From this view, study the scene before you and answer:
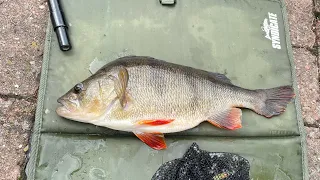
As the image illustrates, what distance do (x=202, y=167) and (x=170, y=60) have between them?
82cm

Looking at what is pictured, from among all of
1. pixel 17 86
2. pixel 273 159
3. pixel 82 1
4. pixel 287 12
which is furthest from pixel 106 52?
pixel 287 12

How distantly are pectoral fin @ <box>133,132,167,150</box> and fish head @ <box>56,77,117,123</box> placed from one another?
0.31 metres

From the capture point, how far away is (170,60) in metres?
3.08

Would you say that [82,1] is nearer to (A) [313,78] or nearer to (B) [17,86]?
(B) [17,86]

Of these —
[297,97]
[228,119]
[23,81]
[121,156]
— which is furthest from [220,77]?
[23,81]

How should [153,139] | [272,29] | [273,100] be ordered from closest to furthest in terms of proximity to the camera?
[153,139] < [273,100] < [272,29]

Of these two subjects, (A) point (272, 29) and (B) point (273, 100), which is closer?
(B) point (273, 100)

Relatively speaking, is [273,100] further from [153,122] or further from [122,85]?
[122,85]

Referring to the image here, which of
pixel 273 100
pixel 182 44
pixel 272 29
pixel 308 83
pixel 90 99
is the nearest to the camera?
pixel 90 99

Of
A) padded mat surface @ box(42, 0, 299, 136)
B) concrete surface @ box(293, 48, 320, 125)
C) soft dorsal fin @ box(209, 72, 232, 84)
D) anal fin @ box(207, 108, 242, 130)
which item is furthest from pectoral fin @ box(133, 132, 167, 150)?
concrete surface @ box(293, 48, 320, 125)

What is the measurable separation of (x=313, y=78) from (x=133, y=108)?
1802 mm

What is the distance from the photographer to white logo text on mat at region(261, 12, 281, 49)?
3.38 meters

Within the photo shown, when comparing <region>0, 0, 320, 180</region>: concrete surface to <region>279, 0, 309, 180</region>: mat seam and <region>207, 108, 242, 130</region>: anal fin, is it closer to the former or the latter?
<region>279, 0, 309, 180</region>: mat seam

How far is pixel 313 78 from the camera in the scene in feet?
11.9
